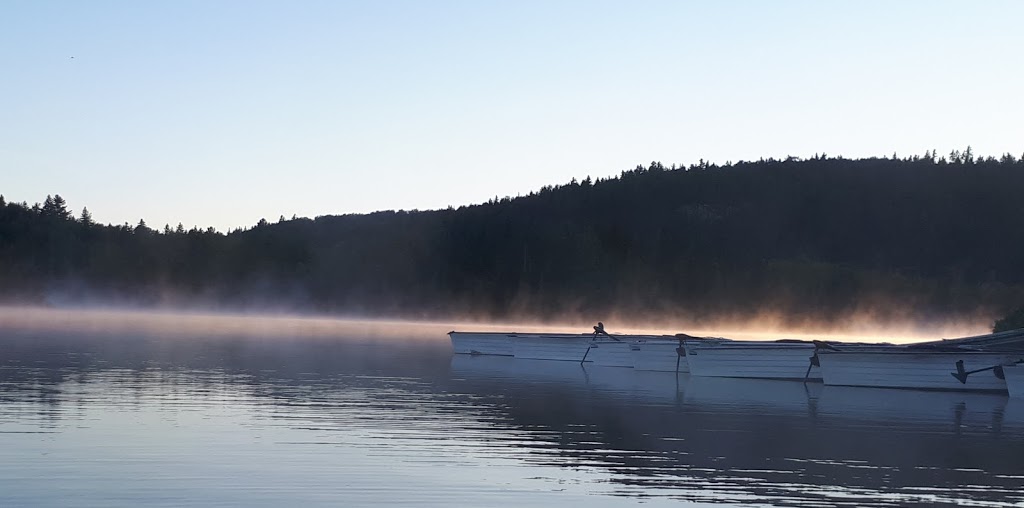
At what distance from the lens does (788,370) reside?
124ft

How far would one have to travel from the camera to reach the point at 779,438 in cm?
2139

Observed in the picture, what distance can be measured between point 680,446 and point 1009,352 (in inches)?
653

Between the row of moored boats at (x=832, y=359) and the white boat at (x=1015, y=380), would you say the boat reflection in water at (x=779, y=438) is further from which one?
the row of moored boats at (x=832, y=359)

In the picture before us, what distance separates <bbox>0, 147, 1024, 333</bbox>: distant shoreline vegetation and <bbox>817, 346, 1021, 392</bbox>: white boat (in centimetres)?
7631

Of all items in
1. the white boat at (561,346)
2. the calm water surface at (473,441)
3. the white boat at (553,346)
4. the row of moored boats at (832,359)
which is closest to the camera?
the calm water surface at (473,441)

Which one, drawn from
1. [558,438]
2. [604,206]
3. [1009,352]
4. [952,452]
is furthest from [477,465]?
[604,206]


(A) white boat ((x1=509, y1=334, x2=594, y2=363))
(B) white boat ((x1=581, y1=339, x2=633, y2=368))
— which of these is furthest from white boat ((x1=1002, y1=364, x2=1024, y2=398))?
(A) white boat ((x1=509, y1=334, x2=594, y2=363))

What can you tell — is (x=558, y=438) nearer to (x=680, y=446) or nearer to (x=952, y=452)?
(x=680, y=446)

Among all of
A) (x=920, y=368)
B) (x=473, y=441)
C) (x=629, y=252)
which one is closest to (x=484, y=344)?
(x=920, y=368)

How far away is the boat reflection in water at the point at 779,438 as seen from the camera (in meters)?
15.8

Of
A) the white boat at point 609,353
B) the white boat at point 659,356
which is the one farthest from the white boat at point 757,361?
the white boat at point 609,353

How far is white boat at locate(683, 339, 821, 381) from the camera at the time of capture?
37.5 metres

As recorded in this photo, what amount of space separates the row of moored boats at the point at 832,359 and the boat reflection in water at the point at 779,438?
1.92ft

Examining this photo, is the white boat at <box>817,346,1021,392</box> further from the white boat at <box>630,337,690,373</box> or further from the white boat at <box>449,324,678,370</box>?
the white boat at <box>449,324,678,370</box>
